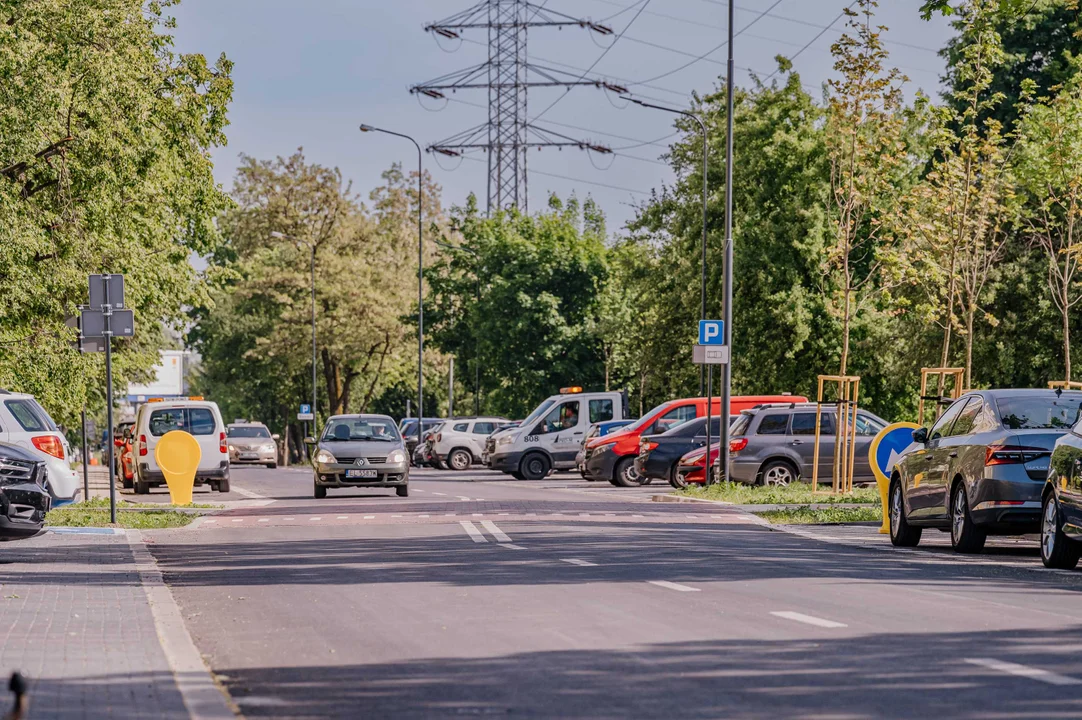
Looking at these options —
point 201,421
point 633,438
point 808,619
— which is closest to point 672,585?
point 808,619

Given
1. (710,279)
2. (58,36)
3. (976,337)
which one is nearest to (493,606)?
(58,36)

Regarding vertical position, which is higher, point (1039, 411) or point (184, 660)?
point (1039, 411)

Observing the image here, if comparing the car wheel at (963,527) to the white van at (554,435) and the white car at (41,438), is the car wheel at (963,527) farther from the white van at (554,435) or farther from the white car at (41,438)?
the white van at (554,435)

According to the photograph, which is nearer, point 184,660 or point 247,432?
point 184,660

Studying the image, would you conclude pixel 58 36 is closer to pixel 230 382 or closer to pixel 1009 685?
pixel 1009 685

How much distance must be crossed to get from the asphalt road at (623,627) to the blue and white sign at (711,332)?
11.6m

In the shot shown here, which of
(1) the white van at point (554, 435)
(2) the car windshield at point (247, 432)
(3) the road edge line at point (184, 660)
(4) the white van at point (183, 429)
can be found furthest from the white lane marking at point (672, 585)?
(2) the car windshield at point (247, 432)

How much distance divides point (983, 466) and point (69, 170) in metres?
17.5

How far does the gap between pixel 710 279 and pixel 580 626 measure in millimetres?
41903

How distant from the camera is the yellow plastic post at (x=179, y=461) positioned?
93.6ft

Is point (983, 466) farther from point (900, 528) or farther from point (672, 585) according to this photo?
point (672, 585)

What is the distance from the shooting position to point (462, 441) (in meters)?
53.8

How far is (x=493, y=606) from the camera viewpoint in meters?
11.5

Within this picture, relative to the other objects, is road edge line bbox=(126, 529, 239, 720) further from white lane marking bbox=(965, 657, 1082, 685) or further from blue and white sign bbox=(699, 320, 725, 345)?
blue and white sign bbox=(699, 320, 725, 345)
